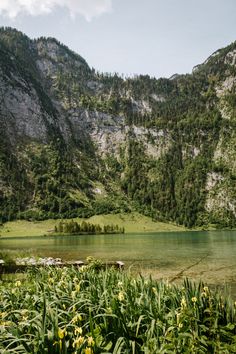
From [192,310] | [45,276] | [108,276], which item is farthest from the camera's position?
[45,276]

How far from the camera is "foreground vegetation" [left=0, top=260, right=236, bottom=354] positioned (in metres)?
7.12

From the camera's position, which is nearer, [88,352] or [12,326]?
[88,352]

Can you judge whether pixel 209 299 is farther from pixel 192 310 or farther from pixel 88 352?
pixel 88 352

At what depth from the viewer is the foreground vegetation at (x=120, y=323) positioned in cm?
712

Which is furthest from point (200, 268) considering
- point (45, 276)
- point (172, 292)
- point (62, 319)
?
point (62, 319)

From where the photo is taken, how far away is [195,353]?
7.53 m

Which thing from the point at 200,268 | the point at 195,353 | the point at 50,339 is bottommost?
the point at 200,268

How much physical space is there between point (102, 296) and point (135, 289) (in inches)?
51.6

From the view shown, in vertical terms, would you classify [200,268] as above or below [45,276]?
below

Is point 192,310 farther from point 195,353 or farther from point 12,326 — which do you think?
point 12,326

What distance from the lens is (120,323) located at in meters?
8.41

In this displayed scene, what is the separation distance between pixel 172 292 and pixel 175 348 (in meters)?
3.65

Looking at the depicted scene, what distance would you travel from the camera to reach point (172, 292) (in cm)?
1106

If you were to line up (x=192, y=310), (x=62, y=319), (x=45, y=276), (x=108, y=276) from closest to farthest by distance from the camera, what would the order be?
1. (x=62, y=319)
2. (x=192, y=310)
3. (x=108, y=276)
4. (x=45, y=276)
